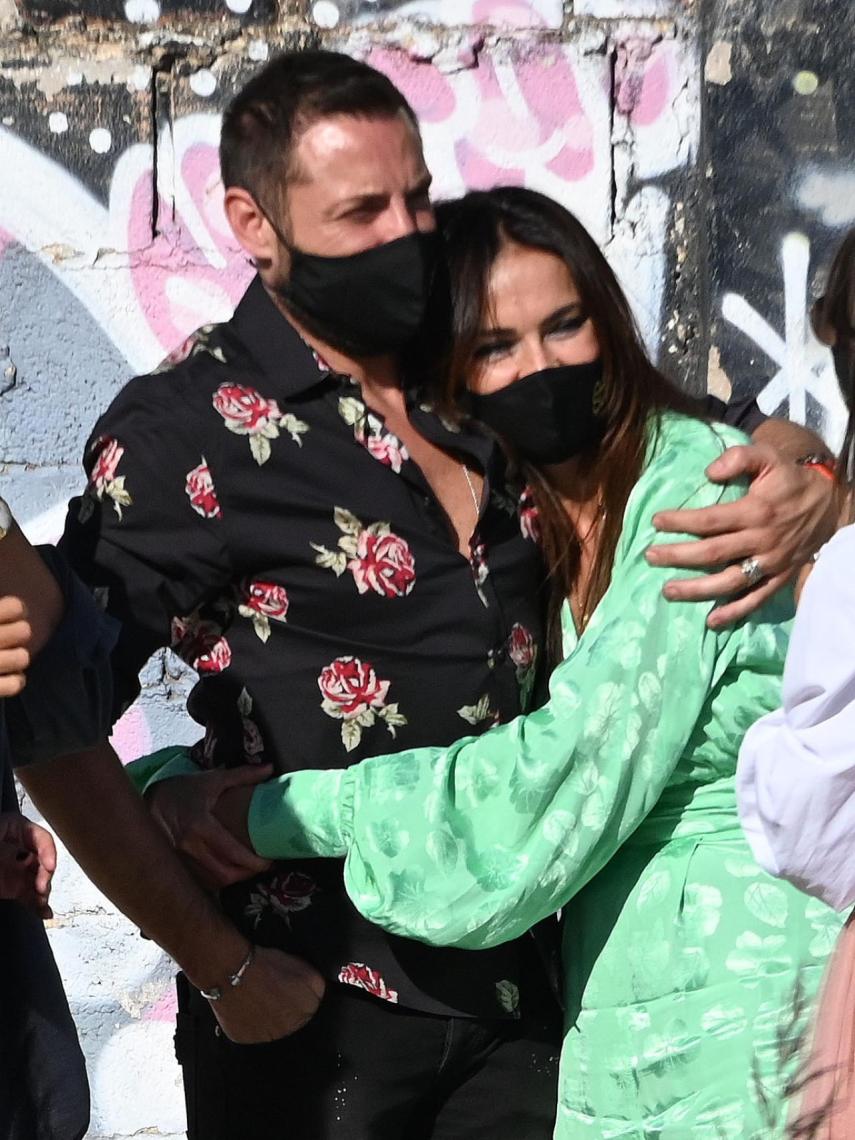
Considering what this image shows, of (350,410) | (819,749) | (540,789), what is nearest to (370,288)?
(350,410)

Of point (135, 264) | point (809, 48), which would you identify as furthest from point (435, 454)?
point (809, 48)

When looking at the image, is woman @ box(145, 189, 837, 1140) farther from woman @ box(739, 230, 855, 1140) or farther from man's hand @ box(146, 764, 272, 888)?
woman @ box(739, 230, 855, 1140)

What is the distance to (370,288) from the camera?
215 cm

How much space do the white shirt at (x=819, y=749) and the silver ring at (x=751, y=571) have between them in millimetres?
537

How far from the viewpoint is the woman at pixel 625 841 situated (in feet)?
6.10

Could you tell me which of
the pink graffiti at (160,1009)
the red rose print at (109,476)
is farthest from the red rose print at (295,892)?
the pink graffiti at (160,1009)

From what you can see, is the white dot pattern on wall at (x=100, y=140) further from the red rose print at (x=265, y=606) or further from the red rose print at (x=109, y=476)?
the red rose print at (x=265, y=606)

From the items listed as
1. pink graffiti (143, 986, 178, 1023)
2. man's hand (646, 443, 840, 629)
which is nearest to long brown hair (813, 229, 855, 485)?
man's hand (646, 443, 840, 629)

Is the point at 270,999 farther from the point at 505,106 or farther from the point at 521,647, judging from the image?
the point at 505,106

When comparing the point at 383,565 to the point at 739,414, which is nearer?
the point at 383,565

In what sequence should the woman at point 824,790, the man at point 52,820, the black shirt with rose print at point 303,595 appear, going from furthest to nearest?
the black shirt with rose print at point 303,595 < the man at point 52,820 < the woman at point 824,790

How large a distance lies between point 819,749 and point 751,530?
695mm

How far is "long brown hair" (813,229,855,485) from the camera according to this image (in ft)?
6.36

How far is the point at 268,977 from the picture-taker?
2.06 m
